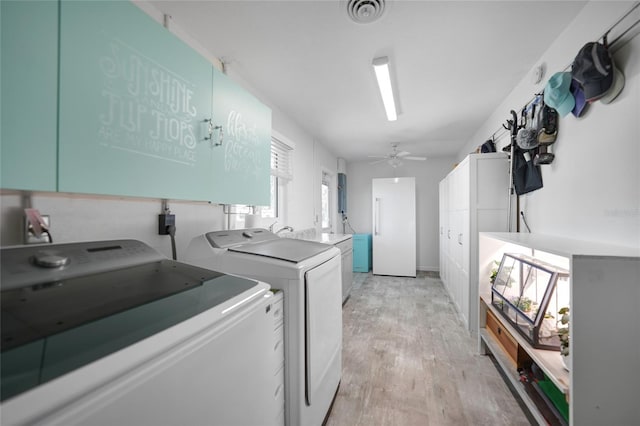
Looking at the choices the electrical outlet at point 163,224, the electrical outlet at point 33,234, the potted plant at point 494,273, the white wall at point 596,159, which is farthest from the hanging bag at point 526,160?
the electrical outlet at point 33,234

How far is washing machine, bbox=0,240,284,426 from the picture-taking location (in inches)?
18.7

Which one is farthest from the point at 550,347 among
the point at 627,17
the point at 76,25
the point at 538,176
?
the point at 76,25

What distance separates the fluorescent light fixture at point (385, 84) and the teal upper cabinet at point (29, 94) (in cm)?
197

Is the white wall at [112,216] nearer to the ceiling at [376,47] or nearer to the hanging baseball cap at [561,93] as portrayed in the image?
the ceiling at [376,47]

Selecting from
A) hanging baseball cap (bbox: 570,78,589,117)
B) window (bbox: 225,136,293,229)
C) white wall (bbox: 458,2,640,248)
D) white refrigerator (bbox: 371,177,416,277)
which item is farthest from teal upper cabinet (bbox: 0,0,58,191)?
white refrigerator (bbox: 371,177,416,277)

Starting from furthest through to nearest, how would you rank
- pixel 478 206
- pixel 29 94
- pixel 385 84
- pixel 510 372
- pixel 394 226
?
pixel 394 226, pixel 478 206, pixel 385 84, pixel 510 372, pixel 29 94

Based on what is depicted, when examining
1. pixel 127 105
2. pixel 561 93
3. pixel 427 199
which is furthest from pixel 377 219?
pixel 127 105

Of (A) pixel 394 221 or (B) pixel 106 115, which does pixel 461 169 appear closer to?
(A) pixel 394 221

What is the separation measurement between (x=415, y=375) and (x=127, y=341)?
88.5 inches

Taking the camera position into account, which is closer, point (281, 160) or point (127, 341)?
point (127, 341)

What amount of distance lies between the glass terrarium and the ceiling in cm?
164

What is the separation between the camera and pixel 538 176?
2229 millimetres

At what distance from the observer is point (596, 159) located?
5.23 ft

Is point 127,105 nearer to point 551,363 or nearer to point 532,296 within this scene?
point 551,363
